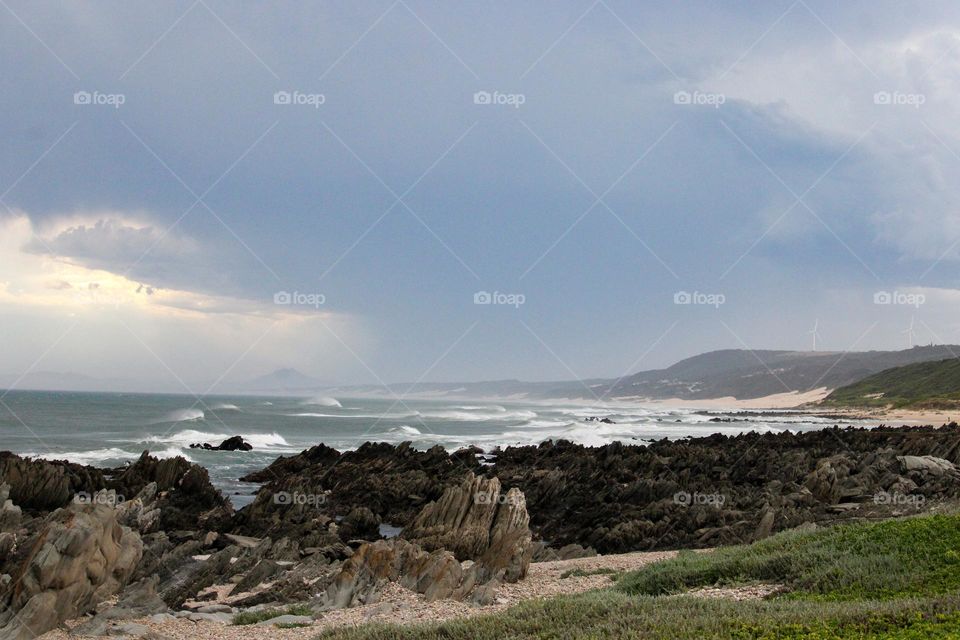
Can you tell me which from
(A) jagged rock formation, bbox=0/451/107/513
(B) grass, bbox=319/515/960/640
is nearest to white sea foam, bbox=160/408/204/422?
(A) jagged rock formation, bbox=0/451/107/513

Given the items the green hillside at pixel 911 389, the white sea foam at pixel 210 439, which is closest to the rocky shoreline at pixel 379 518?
the white sea foam at pixel 210 439

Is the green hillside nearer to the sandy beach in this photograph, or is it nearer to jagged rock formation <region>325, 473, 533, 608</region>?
jagged rock formation <region>325, 473, 533, 608</region>

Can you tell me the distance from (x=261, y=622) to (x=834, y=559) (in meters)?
9.30

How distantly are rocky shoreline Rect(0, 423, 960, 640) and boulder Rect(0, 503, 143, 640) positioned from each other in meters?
0.03

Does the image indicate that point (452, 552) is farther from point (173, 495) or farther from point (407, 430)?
point (407, 430)

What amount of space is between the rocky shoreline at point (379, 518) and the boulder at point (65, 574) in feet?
0.09

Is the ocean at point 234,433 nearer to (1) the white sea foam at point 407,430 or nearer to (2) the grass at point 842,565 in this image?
(1) the white sea foam at point 407,430

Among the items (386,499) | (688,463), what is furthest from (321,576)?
(688,463)

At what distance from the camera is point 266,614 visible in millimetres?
12250

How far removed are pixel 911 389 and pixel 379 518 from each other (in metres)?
112

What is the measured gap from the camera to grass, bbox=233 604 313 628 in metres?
12.0

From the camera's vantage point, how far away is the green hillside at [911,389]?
92062mm

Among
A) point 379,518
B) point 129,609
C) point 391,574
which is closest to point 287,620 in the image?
point 391,574

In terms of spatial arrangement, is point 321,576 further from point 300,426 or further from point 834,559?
point 300,426
